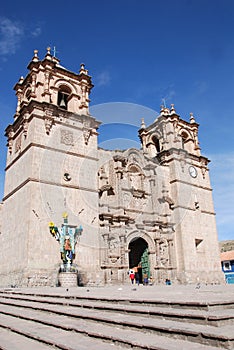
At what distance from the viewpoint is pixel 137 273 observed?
861 inches

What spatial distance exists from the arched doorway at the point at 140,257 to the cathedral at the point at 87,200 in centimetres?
7

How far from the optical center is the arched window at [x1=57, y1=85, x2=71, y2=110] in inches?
837

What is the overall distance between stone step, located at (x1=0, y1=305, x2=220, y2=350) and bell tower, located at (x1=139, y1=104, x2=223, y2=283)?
58.3 ft

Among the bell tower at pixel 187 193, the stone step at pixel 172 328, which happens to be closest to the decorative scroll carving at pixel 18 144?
the bell tower at pixel 187 193

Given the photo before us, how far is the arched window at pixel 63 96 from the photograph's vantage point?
69.7 ft

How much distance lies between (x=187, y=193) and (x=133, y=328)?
70.9 feet

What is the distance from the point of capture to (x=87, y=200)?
60.4 ft

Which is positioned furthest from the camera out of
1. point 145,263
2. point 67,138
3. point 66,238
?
point 145,263

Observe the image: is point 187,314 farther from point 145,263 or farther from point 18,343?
point 145,263

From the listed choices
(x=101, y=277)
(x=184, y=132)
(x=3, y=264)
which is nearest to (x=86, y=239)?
(x=101, y=277)

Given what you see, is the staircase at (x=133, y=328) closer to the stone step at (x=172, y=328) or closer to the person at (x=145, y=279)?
the stone step at (x=172, y=328)

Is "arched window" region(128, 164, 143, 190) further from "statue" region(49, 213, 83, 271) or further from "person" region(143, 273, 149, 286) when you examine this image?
"statue" region(49, 213, 83, 271)

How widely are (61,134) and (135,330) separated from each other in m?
16.1

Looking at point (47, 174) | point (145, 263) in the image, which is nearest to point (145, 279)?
point (145, 263)
